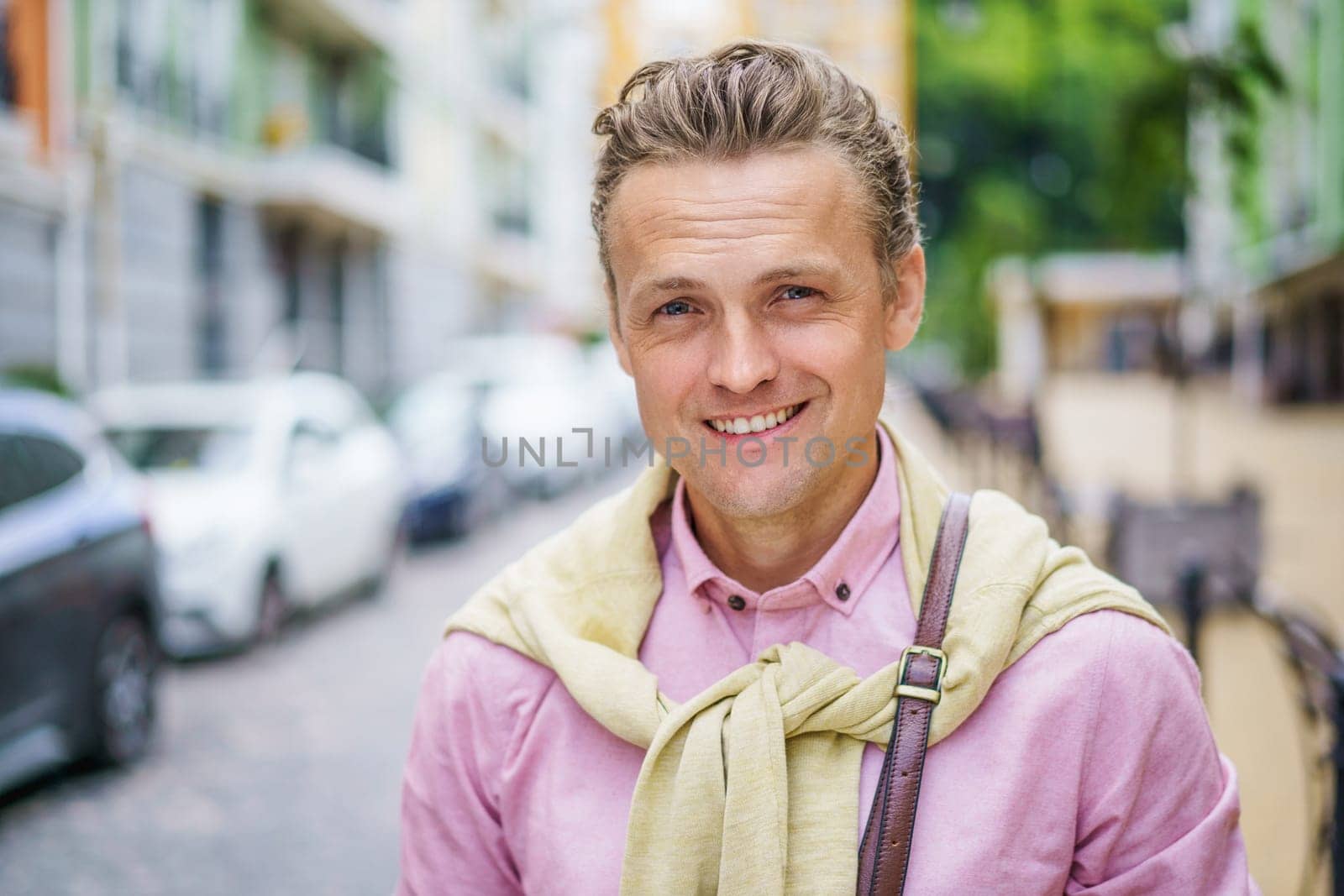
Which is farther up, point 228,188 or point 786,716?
point 228,188

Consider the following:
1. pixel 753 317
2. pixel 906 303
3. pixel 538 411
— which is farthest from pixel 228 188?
pixel 753 317

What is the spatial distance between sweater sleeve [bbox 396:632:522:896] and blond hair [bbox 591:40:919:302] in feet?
2.40

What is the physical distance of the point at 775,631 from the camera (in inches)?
70.1

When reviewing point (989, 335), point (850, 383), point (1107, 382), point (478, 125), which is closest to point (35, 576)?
point (850, 383)

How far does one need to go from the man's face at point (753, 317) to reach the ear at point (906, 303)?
0.24 ft

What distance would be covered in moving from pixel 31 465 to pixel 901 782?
520 cm

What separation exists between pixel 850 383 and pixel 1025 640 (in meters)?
0.42

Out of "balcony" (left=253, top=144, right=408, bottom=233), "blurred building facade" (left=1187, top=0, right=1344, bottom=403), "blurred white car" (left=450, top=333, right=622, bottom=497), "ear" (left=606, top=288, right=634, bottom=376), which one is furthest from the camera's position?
"balcony" (left=253, top=144, right=408, bottom=233)

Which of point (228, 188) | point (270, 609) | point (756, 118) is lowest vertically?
point (270, 609)

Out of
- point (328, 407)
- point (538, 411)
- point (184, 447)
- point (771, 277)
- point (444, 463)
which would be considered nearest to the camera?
point (771, 277)

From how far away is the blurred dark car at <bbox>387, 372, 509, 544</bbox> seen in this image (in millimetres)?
12867

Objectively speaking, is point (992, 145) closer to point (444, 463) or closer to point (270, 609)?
point (444, 463)

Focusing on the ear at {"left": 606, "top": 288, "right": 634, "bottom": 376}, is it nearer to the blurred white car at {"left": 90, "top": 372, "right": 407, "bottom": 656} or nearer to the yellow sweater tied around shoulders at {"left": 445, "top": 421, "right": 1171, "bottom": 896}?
the yellow sweater tied around shoulders at {"left": 445, "top": 421, "right": 1171, "bottom": 896}

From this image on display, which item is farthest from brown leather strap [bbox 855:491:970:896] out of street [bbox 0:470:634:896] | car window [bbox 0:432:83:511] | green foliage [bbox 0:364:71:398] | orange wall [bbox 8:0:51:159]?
orange wall [bbox 8:0:51:159]
